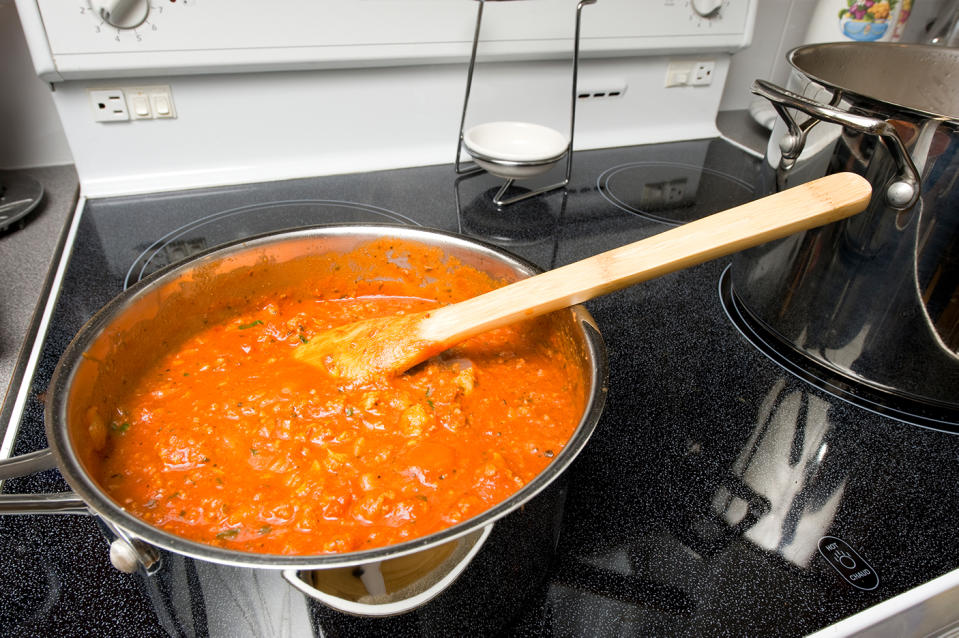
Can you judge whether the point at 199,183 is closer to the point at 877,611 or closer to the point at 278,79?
the point at 278,79

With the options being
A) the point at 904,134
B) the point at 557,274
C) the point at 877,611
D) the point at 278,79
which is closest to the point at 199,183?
the point at 278,79

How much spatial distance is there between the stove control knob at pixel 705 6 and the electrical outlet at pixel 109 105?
1.41m

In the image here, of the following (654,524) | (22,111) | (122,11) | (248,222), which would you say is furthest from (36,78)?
(654,524)

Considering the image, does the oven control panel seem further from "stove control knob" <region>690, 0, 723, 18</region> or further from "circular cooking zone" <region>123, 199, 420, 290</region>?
"circular cooking zone" <region>123, 199, 420, 290</region>

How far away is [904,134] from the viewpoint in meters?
0.79

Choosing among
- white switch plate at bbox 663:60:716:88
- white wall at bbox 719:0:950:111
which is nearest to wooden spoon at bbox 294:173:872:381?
white switch plate at bbox 663:60:716:88

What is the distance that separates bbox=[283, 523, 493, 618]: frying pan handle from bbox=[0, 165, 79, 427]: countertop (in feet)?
2.22

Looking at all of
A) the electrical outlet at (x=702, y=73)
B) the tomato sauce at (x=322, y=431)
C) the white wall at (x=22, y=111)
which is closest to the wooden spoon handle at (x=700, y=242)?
the tomato sauce at (x=322, y=431)

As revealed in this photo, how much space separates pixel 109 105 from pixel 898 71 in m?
1.70

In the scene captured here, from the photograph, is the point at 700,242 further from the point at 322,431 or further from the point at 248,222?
the point at 248,222

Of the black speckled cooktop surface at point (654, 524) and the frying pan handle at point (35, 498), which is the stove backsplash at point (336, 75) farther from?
the frying pan handle at point (35, 498)

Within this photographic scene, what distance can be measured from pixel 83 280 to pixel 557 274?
93 centimetres

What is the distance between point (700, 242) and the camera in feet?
2.53

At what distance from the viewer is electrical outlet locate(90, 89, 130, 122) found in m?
1.27
